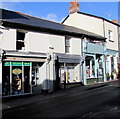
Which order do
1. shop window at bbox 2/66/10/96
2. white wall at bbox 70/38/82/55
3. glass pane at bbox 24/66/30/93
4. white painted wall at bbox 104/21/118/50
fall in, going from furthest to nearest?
white painted wall at bbox 104/21/118/50 → white wall at bbox 70/38/82/55 → glass pane at bbox 24/66/30/93 → shop window at bbox 2/66/10/96

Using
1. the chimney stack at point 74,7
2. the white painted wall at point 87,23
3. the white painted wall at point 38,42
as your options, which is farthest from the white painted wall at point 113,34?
the white painted wall at point 38,42

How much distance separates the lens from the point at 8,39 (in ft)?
39.0

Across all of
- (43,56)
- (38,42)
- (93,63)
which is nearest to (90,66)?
(93,63)

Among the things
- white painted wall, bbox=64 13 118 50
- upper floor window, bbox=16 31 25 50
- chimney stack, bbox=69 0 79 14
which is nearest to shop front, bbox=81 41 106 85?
white painted wall, bbox=64 13 118 50

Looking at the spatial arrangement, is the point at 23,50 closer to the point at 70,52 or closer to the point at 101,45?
the point at 70,52

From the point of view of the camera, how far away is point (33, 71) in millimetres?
13641

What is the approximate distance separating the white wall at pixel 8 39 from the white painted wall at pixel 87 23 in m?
11.7

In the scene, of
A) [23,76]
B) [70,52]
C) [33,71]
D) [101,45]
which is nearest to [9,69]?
[23,76]

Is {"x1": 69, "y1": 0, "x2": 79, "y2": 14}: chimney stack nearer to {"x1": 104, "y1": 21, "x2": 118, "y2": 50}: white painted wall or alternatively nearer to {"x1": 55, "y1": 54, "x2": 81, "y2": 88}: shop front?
{"x1": 104, "y1": 21, "x2": 118, "y2": 50}: white painted wall

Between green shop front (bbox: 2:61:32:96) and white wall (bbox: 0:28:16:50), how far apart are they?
109cm

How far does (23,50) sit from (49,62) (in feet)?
7.93

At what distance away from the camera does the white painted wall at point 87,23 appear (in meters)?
20.9

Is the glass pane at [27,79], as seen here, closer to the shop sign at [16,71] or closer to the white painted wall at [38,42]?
the shop sign at [16,71]

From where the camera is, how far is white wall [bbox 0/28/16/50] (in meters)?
11.6
